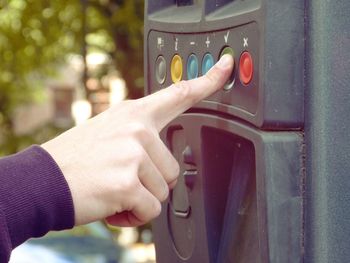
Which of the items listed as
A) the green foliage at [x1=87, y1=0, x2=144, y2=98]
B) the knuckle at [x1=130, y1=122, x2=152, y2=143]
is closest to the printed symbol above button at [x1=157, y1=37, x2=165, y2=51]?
the knuckle at [x1=130, y1=122, x2=152, y2=143]

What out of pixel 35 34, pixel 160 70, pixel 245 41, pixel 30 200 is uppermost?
pixel 245 41

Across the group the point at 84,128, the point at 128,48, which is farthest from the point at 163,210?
the point at 128,48

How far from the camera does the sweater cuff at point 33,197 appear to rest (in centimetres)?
125

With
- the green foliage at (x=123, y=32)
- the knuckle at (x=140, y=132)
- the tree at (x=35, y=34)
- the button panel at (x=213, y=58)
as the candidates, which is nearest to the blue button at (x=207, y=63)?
the button panel at (x=213, y=58)

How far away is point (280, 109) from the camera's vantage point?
4.26 feet

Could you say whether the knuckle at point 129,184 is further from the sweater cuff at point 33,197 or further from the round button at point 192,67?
the round button at point 192,67

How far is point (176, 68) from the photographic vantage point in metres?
1.63

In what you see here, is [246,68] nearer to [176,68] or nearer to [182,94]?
[182,94]

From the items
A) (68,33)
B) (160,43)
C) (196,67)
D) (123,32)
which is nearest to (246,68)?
(196,67)

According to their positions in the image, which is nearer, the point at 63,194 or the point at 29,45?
the point at 63,194

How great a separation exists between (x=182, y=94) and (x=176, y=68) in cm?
27

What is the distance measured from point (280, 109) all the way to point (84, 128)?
32cm

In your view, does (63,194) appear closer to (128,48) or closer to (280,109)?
(280,109)

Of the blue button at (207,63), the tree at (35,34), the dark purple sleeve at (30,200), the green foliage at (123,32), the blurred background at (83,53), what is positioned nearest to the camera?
the dark purple sleeve at (30,200)
